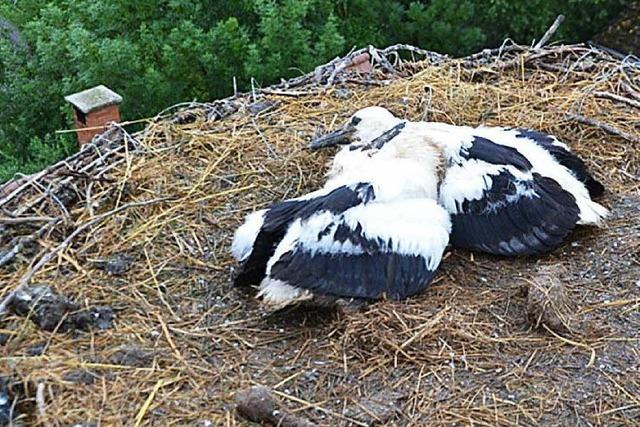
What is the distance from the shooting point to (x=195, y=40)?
6.11m

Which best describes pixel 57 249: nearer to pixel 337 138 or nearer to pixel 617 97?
pixel 337 138

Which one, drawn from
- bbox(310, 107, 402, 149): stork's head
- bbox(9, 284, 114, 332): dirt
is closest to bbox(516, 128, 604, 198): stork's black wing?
bbox(310, 107, 402, 149): stork's head

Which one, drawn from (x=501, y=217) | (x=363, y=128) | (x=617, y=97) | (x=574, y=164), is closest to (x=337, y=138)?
(x=363, y=128)

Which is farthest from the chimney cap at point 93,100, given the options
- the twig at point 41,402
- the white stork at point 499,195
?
the twig at point 41,402

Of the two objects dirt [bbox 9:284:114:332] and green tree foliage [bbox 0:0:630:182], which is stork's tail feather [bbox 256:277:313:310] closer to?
dirt [bbox 9:284:114:332]

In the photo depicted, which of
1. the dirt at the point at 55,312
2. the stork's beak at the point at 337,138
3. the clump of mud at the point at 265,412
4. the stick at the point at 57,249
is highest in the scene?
the stork's beak at the point at 337,138

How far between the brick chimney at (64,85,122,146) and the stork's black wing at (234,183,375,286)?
158 centimetres

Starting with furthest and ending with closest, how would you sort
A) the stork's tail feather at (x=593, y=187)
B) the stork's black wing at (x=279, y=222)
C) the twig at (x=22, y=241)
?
the stork's tail feather at (x=593, y=187), the twig at (x=22, y=241), the stork's black wing at (x=279, y=222)

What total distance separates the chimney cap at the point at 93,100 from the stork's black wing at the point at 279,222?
1656 mm

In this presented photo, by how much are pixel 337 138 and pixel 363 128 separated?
13 centimetres

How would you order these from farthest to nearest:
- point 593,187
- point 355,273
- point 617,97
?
point 617,97 < point 593,187 < point 355,273

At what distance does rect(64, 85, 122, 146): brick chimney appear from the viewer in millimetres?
4617

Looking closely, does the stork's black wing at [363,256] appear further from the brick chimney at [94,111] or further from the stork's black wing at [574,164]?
the brick chimney at [94,111]

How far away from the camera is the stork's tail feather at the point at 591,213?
3.63 m
